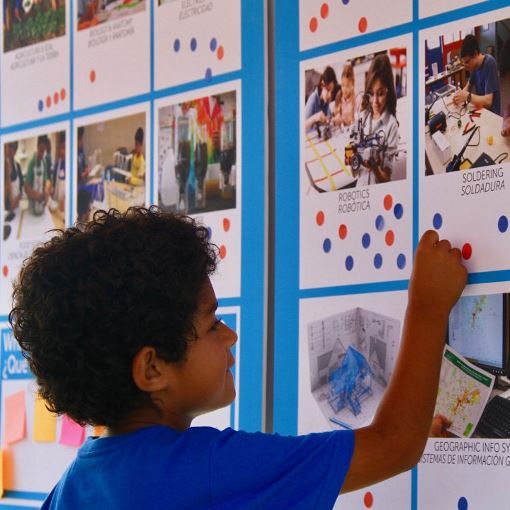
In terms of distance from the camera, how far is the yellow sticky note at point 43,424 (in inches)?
73.7

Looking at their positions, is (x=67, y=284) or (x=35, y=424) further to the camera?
(x=35, y=424)

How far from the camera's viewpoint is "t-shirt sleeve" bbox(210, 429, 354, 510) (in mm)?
1165

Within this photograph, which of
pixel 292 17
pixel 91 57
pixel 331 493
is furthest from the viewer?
pixel 91 57

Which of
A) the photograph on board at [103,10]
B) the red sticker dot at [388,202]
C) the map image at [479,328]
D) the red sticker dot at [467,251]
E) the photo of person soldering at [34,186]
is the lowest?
the map image at [479,328]

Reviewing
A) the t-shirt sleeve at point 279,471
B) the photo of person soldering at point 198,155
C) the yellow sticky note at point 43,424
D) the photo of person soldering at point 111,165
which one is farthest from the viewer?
the yellow sticky note at point 43,424

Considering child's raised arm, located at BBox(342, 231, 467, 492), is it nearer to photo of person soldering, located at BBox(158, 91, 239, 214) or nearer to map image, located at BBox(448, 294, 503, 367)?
map image, located at BBox(448, 294, 503, 367)

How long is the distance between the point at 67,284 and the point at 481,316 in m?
0.48

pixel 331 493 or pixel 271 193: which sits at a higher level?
pixel 271 193

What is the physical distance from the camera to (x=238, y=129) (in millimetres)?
1597

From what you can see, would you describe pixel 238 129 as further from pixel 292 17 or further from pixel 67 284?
pixel 67 284

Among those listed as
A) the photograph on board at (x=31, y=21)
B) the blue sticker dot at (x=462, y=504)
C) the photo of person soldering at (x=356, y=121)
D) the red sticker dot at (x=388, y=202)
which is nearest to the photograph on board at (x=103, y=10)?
the photograph on board at (x=31, y=21)

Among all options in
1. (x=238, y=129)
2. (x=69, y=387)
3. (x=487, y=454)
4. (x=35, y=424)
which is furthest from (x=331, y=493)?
(x=35, y=424)

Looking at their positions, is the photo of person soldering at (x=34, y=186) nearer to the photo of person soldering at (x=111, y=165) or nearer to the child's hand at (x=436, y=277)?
the photo of person soldering at (x=111, y=165)

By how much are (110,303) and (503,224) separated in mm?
454
